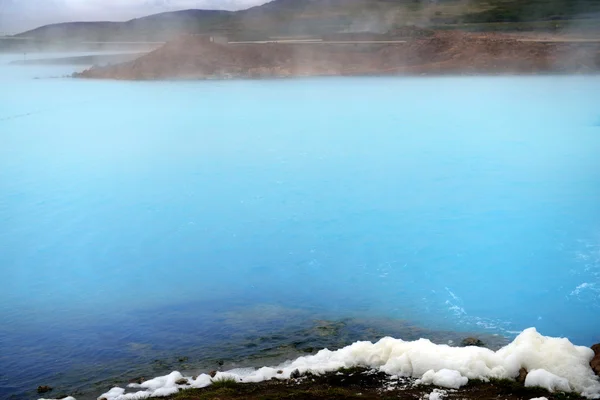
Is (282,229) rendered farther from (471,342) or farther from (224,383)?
(224,383)

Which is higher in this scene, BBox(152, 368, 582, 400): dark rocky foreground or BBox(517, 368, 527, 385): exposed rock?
BBox(152, 368, 582, 400): dark rocky foreground

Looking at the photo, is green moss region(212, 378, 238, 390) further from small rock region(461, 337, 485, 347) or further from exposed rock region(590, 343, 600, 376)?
exposed rock region(590, 343, 600, 376)

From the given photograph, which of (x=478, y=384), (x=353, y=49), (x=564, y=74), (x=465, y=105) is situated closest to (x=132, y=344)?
(x=478, y=384)

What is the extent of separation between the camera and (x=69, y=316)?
4180 millimetres

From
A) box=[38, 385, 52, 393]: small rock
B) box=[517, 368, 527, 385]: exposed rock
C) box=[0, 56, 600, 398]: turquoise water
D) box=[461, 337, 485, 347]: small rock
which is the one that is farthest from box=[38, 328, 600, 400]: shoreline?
box=[0, 56, 600, 398]: turquoise water

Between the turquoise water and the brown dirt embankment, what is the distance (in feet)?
31.8

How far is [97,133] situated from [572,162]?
26.8ft

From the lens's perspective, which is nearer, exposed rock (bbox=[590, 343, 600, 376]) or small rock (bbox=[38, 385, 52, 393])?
exposed rock (bbox=[590, 343, 600, 376])

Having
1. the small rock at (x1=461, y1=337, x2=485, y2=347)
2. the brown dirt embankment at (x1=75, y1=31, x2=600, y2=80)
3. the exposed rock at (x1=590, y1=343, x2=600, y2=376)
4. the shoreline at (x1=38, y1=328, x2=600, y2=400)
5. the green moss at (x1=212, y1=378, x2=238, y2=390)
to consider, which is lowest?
the small rock at (x1=461, y1=337, x2=485, y2=347)

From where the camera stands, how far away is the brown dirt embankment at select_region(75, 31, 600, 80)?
2144 cm

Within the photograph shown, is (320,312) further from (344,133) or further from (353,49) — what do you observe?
(353,49)

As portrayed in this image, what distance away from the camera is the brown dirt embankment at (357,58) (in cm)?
2144

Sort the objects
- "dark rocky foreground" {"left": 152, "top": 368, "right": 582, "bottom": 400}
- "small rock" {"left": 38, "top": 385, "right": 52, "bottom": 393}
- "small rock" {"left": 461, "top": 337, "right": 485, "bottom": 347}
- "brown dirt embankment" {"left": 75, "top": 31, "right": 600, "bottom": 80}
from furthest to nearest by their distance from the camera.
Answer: "brown dirt embankment" {"left": 75, "top": 31, "right": 600, "bottom": 80} < "small rock" {"left": 461, "top": 337, "right": 485, "bottom": 347} < "small rock" {"left": 38, "top": 385, "right": 52, "bottom": 393} < "dark rocky foreground" {"left": 152, "top": 368, "right": 582, "bottom": 400}

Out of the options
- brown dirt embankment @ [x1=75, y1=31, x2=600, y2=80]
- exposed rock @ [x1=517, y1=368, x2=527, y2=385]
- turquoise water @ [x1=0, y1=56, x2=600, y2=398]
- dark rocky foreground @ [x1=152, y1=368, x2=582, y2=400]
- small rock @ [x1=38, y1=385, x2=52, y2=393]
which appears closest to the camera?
dark rocky foreground @ [x1=152, y1=368, x2=582, y2=400]
